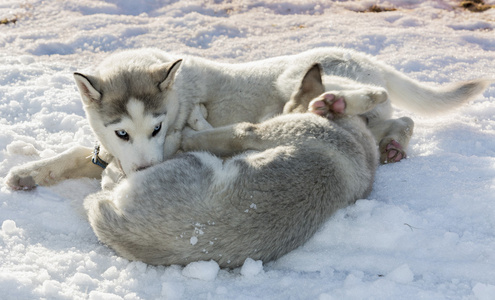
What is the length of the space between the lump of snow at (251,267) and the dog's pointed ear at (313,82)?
5.55 ft

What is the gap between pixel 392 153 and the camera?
4.25 metres

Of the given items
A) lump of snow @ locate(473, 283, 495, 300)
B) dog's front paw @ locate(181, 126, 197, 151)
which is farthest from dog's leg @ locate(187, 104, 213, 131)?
lump of snow @ locate(473, 283, 495, 300)

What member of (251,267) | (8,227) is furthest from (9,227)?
(251,267)

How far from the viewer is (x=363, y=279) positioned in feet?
8.82

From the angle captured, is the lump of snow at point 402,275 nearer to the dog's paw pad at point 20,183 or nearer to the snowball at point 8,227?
the snowball at point 8,227

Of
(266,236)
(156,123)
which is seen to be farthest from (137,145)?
(266,236)

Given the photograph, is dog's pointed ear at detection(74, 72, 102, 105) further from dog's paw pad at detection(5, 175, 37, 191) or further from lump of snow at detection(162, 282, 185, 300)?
lump of snow at detection(162, 282, 185, 300)

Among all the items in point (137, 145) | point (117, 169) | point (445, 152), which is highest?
point (137, 145)

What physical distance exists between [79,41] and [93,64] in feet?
3.47

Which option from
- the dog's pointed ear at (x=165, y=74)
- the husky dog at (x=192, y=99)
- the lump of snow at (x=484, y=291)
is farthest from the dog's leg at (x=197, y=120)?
the lump of snow at (x=484, y=291)

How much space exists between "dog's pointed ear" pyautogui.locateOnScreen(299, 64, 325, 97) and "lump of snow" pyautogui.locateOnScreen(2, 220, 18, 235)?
2422mm

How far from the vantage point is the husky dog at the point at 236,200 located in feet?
9.29

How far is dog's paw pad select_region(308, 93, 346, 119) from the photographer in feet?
12.4

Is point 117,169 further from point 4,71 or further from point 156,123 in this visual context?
point 4,71
